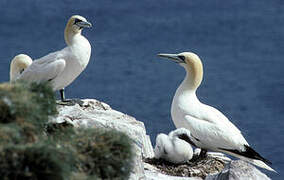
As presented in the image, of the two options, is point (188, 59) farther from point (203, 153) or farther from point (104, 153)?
point (104, 153)

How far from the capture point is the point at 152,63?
21969mm

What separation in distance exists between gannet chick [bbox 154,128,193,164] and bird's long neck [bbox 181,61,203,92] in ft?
3.15

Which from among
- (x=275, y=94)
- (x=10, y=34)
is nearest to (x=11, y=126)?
(x=275, y=94)

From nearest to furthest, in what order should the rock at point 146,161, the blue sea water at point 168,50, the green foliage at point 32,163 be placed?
1. the green foliage at point 32,163
2. the rock at point 146,161
3. the blue sea water at point 168,50

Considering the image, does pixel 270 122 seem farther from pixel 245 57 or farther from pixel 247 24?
pixel 247 24

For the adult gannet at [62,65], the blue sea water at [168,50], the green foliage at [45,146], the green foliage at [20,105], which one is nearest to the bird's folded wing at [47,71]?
the adult gannet at [62,65]

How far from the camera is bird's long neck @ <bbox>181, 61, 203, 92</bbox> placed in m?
9.94

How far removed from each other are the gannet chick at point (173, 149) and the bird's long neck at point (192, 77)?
96 cm

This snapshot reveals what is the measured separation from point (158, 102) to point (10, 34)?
654 centimetres

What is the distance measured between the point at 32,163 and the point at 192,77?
5408 millimetres

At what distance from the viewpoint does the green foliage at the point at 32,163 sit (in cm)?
470

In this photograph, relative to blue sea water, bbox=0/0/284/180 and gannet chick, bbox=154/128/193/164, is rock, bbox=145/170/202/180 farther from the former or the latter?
blue sea water, bbox=0/0/284/180

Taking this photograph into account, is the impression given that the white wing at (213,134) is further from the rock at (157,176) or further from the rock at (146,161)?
the rock at (157,176)

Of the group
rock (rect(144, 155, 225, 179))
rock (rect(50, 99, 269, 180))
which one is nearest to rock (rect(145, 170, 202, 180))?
rock (rect(50, 99, 269, 180))
